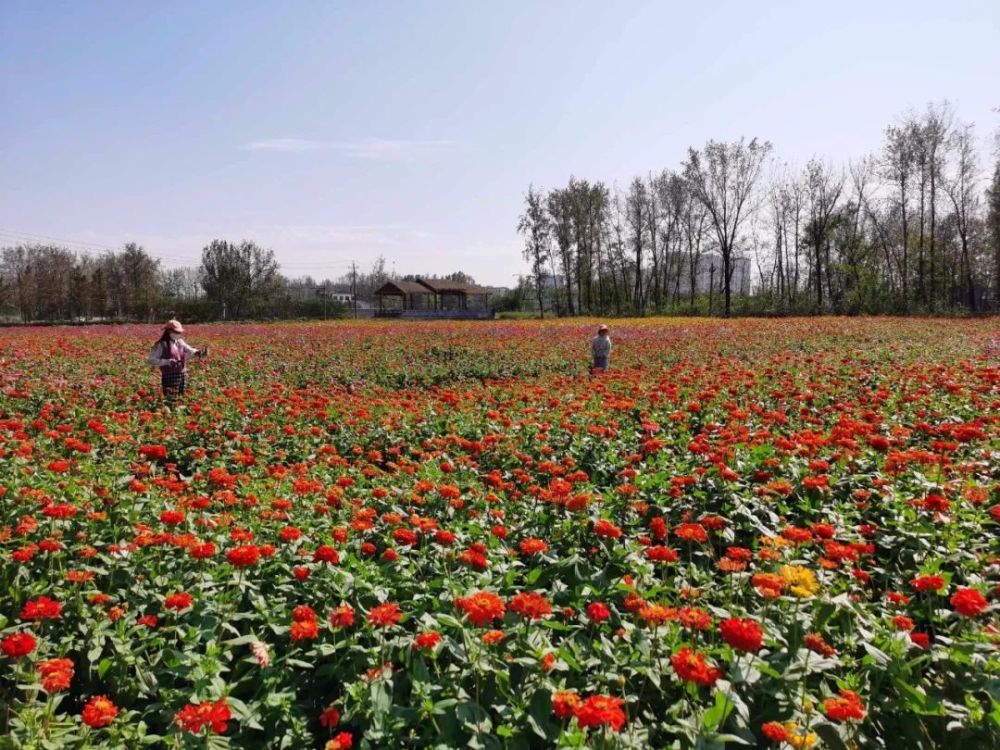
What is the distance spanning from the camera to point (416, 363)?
16.7m

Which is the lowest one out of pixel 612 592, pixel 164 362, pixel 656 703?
pixel 656 703

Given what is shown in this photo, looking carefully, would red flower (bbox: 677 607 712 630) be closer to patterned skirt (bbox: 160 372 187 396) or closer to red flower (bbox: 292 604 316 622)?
red flower (bbox: 292 604 316 622)

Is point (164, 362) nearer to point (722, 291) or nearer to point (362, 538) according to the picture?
point (362, 538)

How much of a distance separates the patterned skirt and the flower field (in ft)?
10.9

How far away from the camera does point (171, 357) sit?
954 centimetres

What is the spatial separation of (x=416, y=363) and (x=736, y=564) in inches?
566

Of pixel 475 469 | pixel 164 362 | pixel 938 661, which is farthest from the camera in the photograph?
pixel 164 362

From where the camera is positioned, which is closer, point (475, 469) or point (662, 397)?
point (475, 469)

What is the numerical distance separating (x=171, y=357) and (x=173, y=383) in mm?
506

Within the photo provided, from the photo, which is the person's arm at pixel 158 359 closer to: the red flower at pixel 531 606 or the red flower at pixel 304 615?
the red flower at pixel 304 615

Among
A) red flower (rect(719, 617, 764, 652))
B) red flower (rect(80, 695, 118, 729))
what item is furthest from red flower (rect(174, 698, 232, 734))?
red flower (rect(719, 617, 764, 652))

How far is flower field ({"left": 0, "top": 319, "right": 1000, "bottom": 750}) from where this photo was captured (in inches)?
90.1

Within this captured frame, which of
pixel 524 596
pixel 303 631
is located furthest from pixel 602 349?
pixel 303 631

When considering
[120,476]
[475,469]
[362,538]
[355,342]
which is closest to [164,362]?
[120,476]
